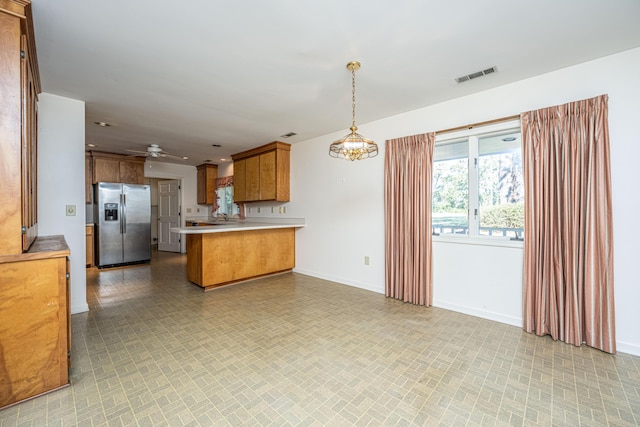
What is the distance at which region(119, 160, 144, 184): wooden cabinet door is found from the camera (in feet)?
19.5

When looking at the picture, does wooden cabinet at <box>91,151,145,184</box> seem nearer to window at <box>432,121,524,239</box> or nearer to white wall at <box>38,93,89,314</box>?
white wall at <box>38,93,89,314</box>

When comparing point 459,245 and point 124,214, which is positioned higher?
point 124,214

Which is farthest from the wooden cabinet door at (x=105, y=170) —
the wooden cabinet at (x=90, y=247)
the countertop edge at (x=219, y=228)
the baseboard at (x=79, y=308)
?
the baseboard at (x=79, y=308)

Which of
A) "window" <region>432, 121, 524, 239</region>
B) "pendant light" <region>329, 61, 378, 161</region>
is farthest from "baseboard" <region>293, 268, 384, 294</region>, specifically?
"pendant light" <region>329, 61, 378, 161</region>

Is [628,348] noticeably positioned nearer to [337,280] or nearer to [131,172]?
[337,280]

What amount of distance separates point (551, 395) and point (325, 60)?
2962 mm

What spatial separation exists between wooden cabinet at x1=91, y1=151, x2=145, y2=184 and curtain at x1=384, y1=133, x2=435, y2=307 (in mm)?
Answer: 5650

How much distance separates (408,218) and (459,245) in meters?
0.67

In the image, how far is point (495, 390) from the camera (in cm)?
180

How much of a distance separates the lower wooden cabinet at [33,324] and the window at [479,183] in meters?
3.63

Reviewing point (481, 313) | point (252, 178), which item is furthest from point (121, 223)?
point (481, 313)

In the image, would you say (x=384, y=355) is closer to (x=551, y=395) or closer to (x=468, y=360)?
(x=468, y=360)

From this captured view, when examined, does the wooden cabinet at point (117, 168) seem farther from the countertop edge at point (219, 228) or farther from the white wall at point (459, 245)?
the white wall at point (459, 245)

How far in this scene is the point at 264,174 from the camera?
17.7 ft
